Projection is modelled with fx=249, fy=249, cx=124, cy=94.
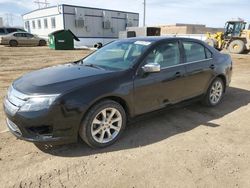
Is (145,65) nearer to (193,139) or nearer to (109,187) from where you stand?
(193,139)

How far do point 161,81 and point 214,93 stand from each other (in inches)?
74.7

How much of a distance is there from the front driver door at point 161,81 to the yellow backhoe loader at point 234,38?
1576 centimetres

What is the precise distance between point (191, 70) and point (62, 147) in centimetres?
266

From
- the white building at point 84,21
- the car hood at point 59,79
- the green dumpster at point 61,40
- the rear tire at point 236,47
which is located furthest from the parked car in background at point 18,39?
the car hood at point 59,79

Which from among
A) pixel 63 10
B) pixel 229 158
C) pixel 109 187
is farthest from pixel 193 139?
pixel 63 10

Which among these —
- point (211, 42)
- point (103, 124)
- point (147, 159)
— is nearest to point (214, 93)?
point (147, 159)

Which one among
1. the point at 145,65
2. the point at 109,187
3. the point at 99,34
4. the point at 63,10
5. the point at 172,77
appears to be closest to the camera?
the point at 109,187

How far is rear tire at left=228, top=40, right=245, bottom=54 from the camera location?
18.6 m

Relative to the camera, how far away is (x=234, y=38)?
64.1ft

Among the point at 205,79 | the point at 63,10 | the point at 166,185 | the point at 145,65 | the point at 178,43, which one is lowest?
the point at 166,185

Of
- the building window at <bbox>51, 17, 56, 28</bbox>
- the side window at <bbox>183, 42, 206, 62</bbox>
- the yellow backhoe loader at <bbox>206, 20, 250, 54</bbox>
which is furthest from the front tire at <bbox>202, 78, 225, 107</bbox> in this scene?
the building window at <bbox>51, 17, 56, 28</bbox>

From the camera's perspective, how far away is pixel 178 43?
14.9 feet

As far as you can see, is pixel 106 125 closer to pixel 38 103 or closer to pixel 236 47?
pixel 38 103

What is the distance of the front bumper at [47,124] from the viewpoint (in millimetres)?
3018
